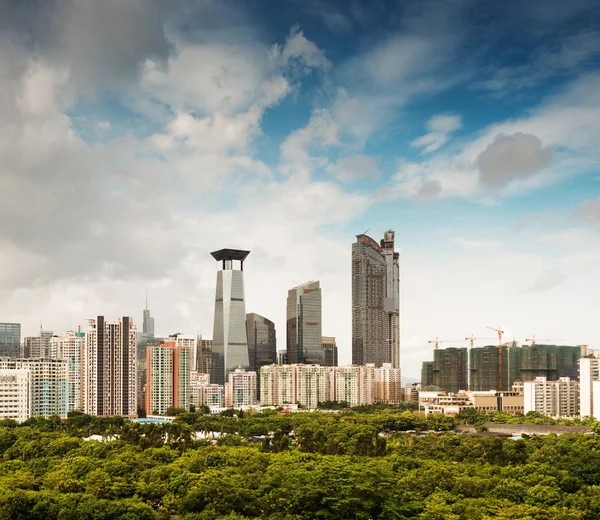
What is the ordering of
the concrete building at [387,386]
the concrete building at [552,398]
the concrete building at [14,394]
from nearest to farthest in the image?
the concrete building at [14,394], the concrete building at [552,398], the concrete building at [387,386]

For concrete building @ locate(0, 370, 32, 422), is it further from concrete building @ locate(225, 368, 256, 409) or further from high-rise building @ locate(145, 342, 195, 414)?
concrete building @ locate(225, 368, 256, 409)

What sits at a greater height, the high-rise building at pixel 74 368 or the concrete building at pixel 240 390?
the high-rise building at pixel 74 368

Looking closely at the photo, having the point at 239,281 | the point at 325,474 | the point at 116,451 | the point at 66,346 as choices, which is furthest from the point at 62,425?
the point at 239,281

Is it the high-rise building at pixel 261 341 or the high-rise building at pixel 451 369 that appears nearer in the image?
the high-rise building at pixel 451 369

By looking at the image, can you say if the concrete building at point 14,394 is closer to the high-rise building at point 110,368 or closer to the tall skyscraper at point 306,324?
the high-rise building at point 110,368

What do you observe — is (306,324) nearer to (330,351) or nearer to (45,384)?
(330,351)

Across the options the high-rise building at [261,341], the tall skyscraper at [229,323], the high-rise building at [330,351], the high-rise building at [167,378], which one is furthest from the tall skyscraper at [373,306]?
the high-rise building at [167,378]

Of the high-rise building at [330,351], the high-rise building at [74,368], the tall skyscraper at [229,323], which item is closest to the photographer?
the high-rise building at [74,368]
